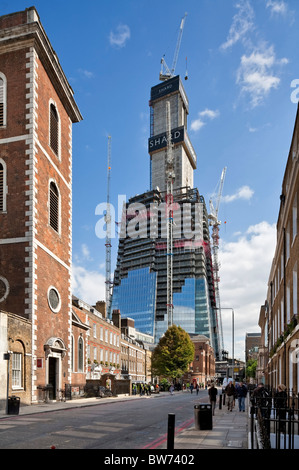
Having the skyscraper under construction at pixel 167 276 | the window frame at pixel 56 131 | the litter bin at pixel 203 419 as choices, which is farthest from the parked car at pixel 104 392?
the skyscraper under construction at pixel 167 276

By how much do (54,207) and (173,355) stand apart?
51387 mm

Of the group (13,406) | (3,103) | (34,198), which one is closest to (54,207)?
(34,198)

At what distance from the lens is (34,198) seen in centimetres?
3194

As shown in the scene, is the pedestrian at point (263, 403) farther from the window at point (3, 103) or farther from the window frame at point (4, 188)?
the window at point (3, 103)

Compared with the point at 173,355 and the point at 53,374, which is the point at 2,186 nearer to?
the point at 53,374

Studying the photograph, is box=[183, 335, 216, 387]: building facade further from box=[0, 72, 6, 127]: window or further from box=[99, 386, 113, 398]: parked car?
box=[0, 72, 6, 127]: window

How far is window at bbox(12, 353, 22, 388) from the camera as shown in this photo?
27547 mm

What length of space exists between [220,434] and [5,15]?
31.2 metres

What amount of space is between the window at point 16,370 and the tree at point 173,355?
55.0 m

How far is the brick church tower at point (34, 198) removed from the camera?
102 feet

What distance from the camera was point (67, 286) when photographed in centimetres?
3819
